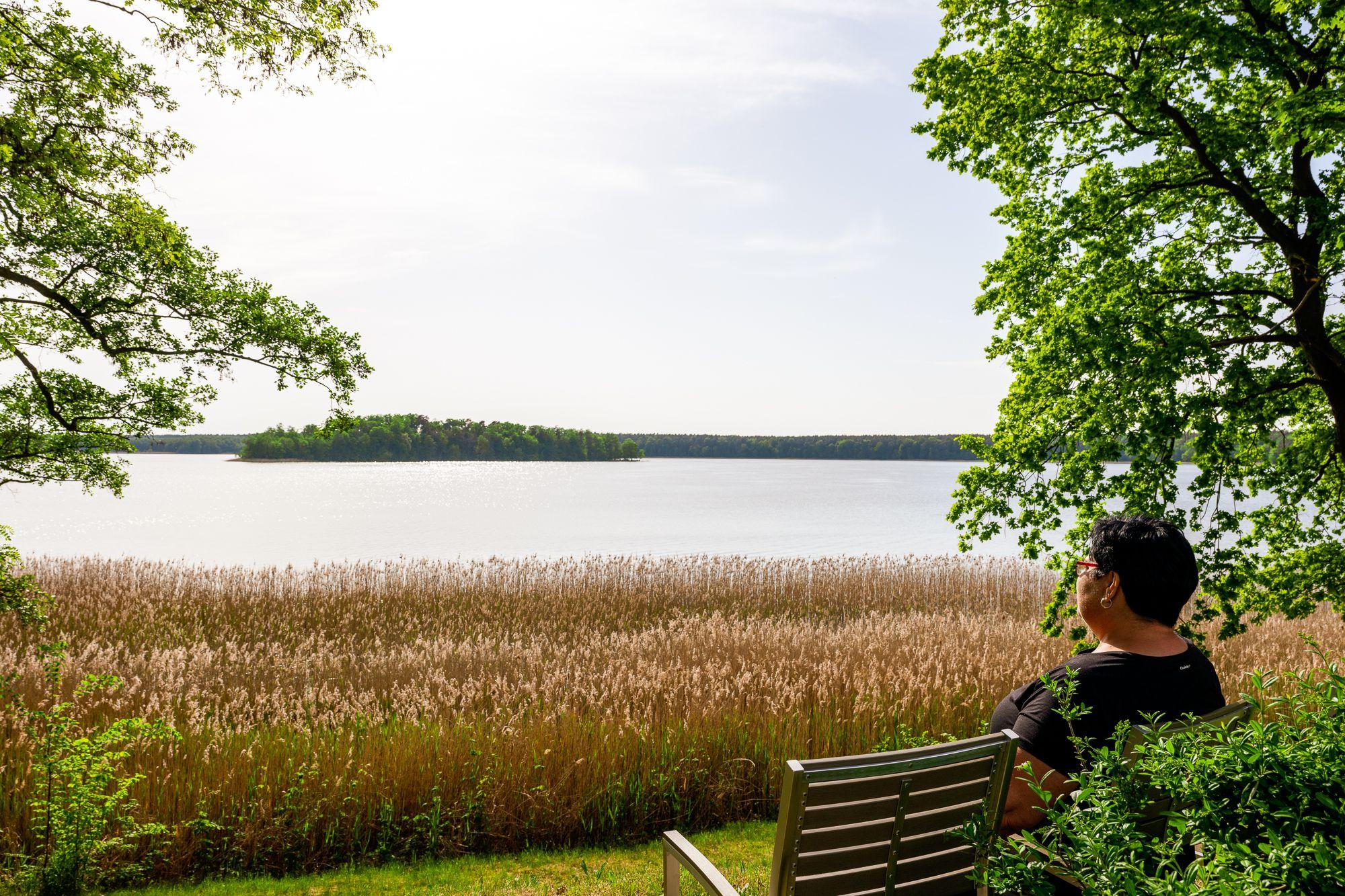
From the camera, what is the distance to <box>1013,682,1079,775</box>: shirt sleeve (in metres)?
2.54

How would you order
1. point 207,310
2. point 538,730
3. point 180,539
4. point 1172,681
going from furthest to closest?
point 180,539 < point 207,310 < point 538,730 < point 1172,681

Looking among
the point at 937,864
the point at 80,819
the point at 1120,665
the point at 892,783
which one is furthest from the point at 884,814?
the point at 80,819

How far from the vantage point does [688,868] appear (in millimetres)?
2766

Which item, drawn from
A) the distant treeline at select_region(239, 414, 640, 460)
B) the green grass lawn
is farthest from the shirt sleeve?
the distant treeline at select_region(239, 414, 640, 460)

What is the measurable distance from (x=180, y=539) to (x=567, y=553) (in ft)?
65.5

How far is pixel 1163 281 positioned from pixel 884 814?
6.81m

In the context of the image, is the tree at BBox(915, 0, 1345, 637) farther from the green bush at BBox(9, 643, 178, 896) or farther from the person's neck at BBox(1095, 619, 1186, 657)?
the green bush at BBox(9, 643, 178, 896)

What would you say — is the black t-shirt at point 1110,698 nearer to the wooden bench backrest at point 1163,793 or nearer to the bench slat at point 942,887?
the wooden bench backrest at point 1163,793

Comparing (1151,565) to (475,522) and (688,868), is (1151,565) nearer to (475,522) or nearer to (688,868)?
(688,868)

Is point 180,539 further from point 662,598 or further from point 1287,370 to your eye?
point 1287,370

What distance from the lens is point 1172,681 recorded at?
8.70 ft

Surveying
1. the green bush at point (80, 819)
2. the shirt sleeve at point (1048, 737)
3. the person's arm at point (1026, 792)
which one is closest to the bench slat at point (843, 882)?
the person's arm at point (1026, 792)

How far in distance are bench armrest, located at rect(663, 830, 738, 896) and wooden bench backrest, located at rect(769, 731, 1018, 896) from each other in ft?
0.99

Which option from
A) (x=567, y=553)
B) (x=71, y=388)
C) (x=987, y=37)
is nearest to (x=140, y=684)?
(x=71, y=388)
